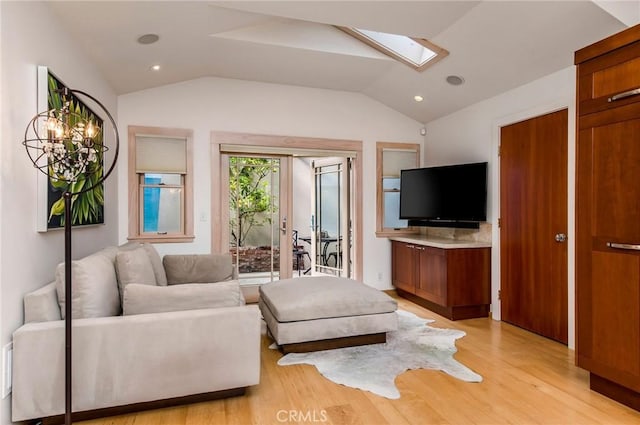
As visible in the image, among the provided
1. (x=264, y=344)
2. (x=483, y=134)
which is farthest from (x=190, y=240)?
(x=483, y=134)

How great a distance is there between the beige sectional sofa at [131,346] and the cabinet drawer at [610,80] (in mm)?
2491

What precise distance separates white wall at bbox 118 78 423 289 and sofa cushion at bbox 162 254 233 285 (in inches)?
21.5

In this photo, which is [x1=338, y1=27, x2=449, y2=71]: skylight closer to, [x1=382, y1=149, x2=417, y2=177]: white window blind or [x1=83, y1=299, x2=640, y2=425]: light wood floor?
[x1=382, y1=149, x2=417, y2=177]: white window blind

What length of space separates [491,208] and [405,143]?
1.67m

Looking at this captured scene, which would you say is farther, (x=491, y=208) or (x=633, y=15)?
(x=491, y=208)

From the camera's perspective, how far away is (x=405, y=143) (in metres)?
5.55

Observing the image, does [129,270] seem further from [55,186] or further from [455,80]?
[455,80]

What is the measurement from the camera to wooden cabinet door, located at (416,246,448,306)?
13.9 feet

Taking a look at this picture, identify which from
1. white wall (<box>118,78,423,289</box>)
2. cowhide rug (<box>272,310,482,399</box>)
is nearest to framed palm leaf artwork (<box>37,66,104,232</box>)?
white wall (<box>118,78,423,289</box>)

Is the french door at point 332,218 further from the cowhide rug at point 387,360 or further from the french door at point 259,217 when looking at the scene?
the cowhide rug at point 387,360

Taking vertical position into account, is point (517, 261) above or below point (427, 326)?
above

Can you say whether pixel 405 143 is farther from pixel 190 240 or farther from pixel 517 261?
pixel 190 240

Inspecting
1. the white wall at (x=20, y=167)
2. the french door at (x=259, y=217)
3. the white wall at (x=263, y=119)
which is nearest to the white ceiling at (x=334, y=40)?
the white wall at (x=263, y=119)

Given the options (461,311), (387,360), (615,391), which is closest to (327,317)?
(387,360)
